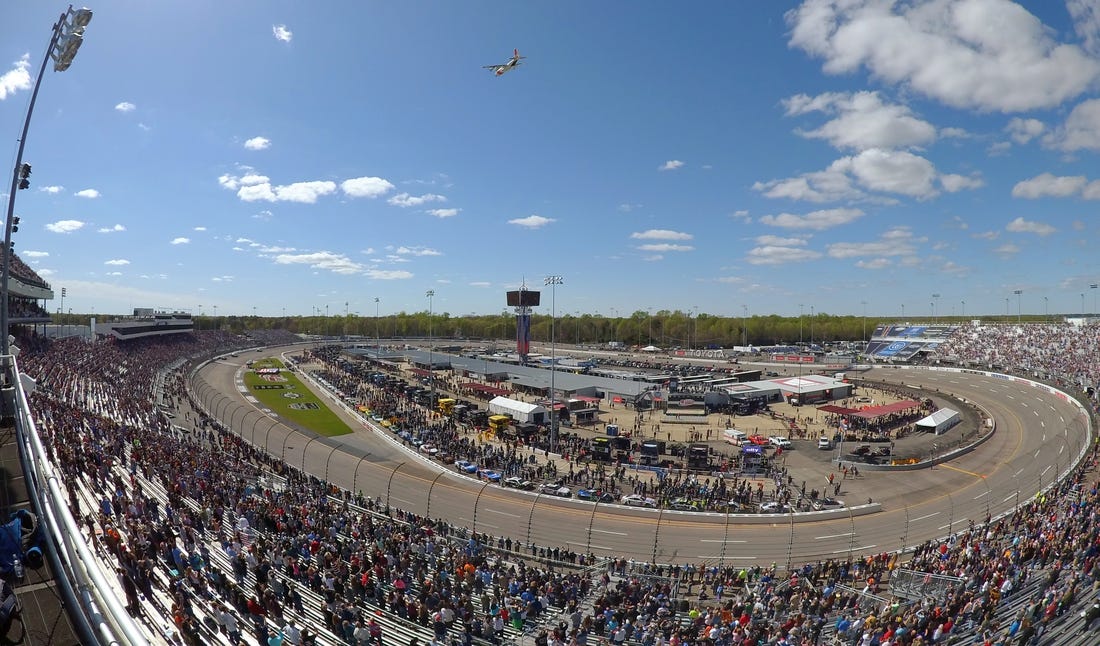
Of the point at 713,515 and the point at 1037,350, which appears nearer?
the point at 713,515

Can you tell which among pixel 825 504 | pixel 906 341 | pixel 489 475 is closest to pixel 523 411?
pixel 489 475

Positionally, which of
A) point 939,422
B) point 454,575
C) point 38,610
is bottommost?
point 454,575

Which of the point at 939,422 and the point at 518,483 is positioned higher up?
the point at 939,422

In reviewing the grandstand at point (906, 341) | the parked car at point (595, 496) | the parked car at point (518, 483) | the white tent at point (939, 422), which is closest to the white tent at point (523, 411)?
the parked car at point (518, 483)

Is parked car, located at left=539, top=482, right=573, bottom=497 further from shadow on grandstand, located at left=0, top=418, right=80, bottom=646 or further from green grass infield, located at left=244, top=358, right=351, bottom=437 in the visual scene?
shadow on grandstand, located at left=0, top=418, right=80, bottom=646

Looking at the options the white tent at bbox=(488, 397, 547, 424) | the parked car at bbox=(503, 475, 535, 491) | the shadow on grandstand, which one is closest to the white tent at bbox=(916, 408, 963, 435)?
the white tent at bbox=(488, 397, 547, 424)

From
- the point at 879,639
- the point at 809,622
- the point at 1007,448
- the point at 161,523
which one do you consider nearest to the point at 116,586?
the point at 161,523

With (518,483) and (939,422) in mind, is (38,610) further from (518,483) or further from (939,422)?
(939,422)

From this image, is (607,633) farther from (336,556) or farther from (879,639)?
(336,556)
